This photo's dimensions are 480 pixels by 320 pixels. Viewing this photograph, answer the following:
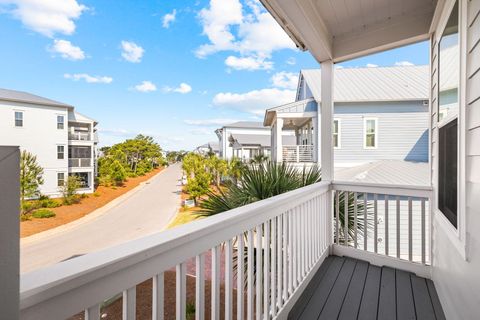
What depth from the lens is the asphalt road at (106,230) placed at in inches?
48.5

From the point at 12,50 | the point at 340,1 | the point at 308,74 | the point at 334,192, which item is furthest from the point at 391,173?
the point at 12,50

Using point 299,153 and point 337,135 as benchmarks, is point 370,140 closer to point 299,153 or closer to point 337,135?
point 337,135

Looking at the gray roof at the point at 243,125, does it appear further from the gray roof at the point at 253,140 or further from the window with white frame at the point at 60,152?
the window with white frame at the point at 60,152

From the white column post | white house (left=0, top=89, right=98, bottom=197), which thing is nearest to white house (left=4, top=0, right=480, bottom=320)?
the white column post

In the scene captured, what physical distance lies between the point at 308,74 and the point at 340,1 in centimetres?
820

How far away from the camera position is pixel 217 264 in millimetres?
1168

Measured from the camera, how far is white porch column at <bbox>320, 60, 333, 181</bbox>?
321 centimetres

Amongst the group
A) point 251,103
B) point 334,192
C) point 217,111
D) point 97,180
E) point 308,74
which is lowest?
point 334,192

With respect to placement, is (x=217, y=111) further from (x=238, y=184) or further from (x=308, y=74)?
(x=308, y=74)

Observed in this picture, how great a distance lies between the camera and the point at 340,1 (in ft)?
8.11

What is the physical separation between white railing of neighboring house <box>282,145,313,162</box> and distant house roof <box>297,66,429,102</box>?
1877 millimetres

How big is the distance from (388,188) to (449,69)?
4.47 ft

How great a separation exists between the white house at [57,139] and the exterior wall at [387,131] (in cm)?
850

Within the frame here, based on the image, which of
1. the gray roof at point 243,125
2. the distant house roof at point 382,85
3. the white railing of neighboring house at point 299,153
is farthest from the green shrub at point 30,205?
the white railing of neighboring house at point 299,153
